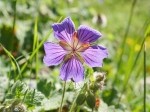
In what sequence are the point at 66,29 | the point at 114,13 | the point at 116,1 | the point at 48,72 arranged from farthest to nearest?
the point at 116,1, the point at 114,13, the point at 48,72, the point at 66,29

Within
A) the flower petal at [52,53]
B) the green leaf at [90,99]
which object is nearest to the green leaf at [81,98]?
the green leaf at [90,99]

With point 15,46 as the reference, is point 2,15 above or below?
above

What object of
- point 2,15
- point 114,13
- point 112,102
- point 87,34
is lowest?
point 112,102

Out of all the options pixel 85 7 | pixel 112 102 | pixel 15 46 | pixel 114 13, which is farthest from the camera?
pixel 114 13

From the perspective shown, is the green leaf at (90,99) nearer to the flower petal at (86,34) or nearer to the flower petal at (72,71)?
the flower petal at (72,71)

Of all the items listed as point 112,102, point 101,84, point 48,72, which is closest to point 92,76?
point 101,84

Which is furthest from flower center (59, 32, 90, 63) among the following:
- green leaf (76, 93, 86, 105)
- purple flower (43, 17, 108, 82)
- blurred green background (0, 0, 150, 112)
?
blurred green background (0, 0, 150, 112)

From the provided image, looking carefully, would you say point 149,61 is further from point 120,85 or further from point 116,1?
point 116,1
